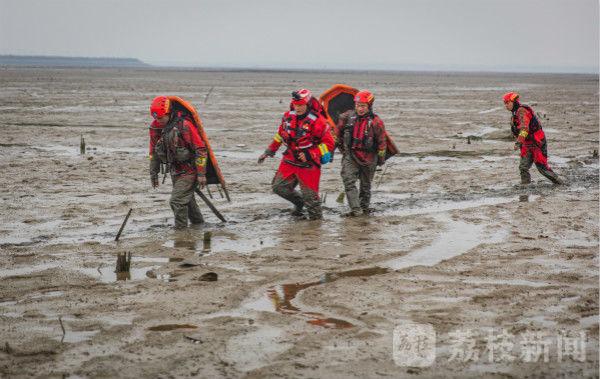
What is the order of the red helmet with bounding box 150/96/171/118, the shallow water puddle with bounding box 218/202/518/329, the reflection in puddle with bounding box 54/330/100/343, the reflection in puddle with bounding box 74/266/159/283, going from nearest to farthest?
the reflection in puddle with bounding box 54/330/100/343, the shallow water puddle with bounding box 218/202/518/329, the reflection in puddle with bounding box 74/266/159/283, the red helmet with bounding box 150/96/171/118

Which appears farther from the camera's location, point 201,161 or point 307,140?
point 307,140

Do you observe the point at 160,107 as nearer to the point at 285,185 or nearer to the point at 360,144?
the point at 285,185

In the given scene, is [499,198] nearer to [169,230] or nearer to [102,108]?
[169,230]

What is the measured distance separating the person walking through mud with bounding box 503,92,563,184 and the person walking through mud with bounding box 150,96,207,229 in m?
5.81

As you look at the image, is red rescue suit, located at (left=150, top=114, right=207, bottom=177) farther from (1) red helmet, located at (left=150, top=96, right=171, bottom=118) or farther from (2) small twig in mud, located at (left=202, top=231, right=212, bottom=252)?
(2) small twig in mud, located at (left=202, top=231, right=212, bottom=252)

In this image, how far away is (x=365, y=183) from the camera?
11.5 m

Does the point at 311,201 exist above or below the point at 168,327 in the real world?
above

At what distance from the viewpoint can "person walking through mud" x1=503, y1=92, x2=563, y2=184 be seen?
1320 centimetres

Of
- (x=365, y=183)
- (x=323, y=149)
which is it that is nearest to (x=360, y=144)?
(x=365, y=183)

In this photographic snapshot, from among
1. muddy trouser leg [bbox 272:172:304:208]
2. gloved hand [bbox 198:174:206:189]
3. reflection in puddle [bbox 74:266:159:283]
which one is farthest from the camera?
muddy trouser leg [bbox 272:172:304:208]

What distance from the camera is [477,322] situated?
251 inches

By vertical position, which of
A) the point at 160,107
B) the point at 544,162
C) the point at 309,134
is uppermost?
the point at 160,107

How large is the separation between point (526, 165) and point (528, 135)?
575mm

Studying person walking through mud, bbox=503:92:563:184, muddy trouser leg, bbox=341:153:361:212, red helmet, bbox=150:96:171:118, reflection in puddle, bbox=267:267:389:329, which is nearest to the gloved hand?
red helmet, bbox=150:96:171:118
